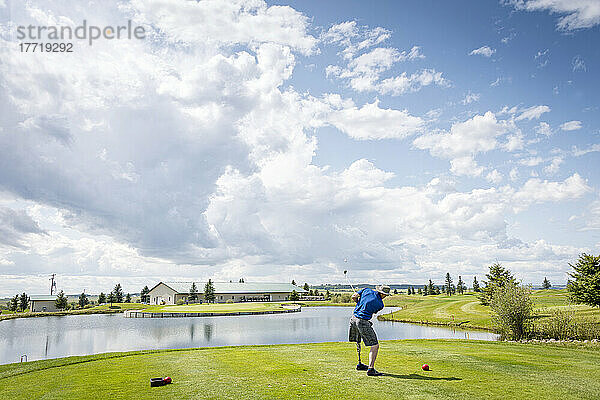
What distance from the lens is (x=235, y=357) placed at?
17.4 metres

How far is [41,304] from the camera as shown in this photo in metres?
107

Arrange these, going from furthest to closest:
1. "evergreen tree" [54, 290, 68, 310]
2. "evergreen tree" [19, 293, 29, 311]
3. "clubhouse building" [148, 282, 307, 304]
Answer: "clubhouse building" [148, 282, 307, 304] < "evergreen tree" [19, 293, 29, 311] < "evergreen tree" [54, 290, 68, 310]

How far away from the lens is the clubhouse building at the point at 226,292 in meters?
122

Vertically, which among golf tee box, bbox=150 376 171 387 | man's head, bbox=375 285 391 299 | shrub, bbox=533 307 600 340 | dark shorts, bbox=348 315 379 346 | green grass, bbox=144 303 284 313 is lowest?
green grass, bbox=144 303 284 313

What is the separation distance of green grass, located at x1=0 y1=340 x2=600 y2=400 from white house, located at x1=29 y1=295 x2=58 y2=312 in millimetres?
107122

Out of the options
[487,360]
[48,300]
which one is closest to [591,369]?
[487,360]

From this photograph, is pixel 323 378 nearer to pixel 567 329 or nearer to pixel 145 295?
pixel 567 329

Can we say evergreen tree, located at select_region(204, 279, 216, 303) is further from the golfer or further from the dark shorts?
the dark shorts

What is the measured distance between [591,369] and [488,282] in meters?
55.2

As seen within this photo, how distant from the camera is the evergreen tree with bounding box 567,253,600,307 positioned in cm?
3544

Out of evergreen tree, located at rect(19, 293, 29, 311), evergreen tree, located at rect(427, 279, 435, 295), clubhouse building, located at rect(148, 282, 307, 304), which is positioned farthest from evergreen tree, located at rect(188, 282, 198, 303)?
evergreen tree, located at rect(427, 279, 435, 295)

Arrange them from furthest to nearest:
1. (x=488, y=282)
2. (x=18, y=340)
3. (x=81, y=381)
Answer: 1. (x=488, y=282)
2. (x=18, y=340)
3. (x=81, y=381)

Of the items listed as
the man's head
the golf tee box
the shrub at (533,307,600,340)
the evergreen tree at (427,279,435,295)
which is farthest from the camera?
the evergreen tree at (427,279,435,295)

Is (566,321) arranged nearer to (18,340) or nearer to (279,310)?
(18,340)
